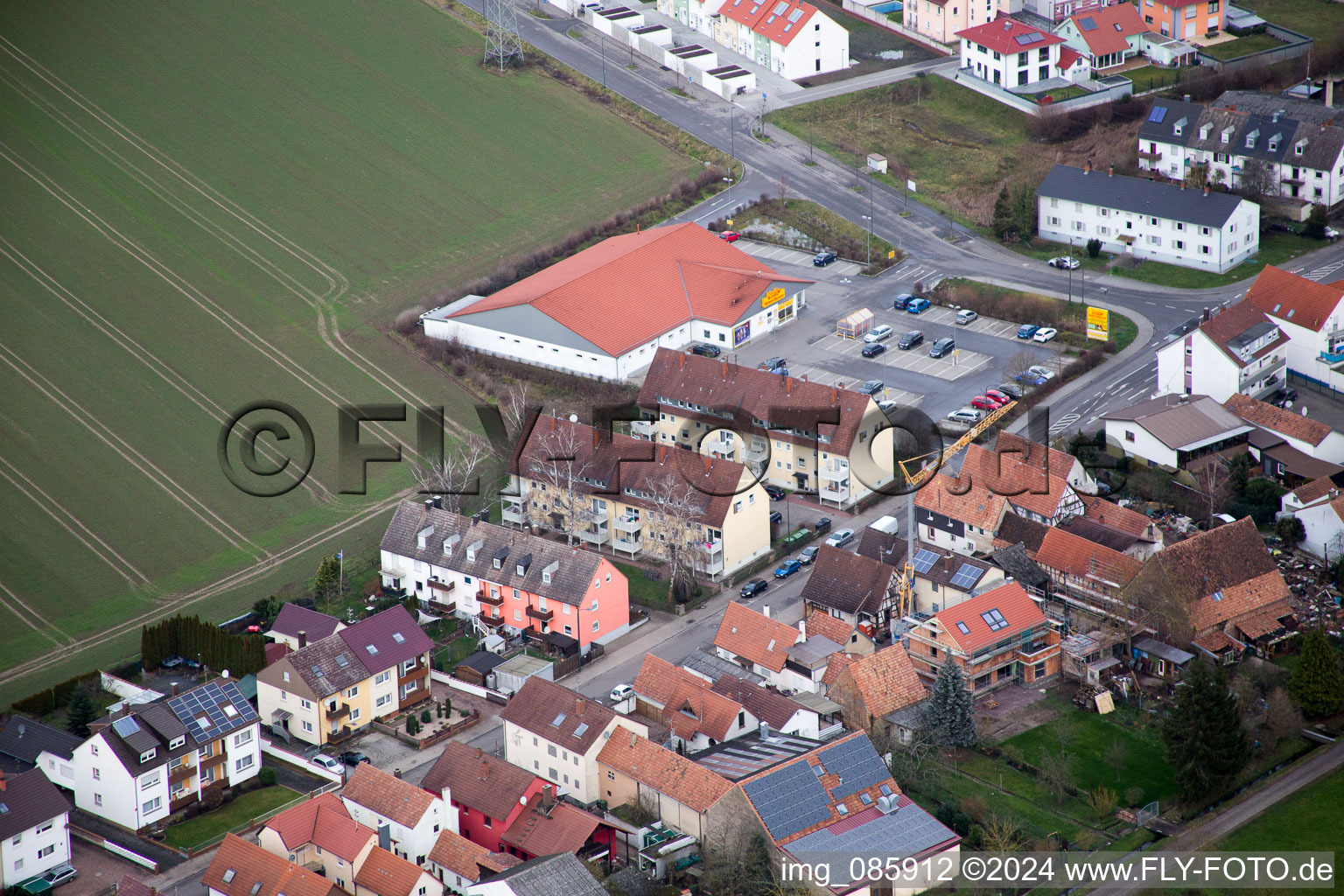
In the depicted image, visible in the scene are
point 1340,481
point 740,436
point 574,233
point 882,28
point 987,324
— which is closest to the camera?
point 1340,481

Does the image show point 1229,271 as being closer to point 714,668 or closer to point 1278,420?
point 1278,420

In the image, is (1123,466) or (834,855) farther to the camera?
(1123,466)

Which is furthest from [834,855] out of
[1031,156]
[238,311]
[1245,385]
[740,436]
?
[1031,156]

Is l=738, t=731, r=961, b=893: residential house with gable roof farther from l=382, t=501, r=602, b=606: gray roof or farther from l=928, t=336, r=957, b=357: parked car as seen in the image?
l=928, t=336, r=957, b=357: parked car

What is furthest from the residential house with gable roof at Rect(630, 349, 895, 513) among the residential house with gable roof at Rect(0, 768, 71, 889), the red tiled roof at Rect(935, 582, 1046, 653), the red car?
the residential house with gable roof at Rect(0, 768, 71, 889)

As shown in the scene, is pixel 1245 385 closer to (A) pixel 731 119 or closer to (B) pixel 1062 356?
(B) pixel 1062 356

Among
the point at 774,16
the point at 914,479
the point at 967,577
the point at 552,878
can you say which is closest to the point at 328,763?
the point at 552,878
